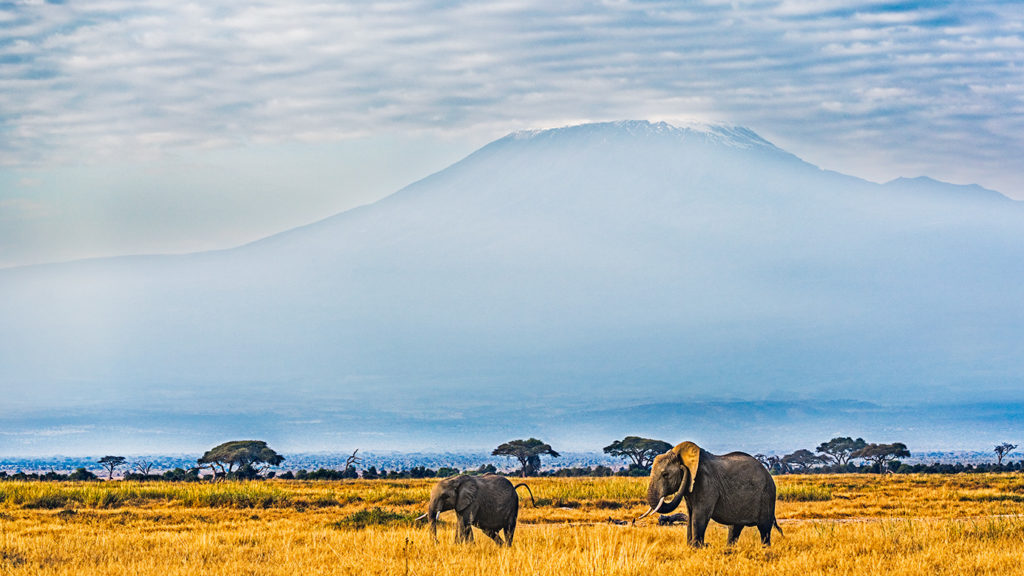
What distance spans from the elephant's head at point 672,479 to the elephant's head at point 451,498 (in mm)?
2705

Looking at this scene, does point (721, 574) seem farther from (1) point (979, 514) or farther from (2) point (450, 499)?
(1) point (979, 514)

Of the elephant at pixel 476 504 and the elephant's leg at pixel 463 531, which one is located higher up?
the elephant at pixel 476 504

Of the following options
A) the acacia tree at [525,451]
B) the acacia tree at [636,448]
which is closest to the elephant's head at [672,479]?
the acacia tree at [525,451]

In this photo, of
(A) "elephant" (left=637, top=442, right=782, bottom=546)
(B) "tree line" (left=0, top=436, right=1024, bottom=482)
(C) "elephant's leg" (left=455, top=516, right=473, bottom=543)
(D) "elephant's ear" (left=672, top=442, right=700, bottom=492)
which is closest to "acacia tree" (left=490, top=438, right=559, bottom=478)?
(B) "tree line" (left=0, top=436, right=1024, bottom=482)

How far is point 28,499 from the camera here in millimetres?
30828

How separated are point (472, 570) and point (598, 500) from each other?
1758 cm

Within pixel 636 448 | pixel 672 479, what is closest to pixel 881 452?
pixel 636 448

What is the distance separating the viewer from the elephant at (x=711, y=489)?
650 inches

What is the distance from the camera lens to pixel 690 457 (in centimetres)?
1659

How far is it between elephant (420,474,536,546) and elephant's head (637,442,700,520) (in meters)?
2.23

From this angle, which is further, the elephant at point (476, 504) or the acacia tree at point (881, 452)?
the acacia tree at point (881, 452)

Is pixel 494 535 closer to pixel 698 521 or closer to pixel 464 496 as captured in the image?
pixel 464 496

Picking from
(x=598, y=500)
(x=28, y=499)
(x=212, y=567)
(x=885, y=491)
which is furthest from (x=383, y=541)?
(x=885, y=491)

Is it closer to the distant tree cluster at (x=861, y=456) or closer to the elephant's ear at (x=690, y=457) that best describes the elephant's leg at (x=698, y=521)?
the elephant's ear at (x=690, y=457)
